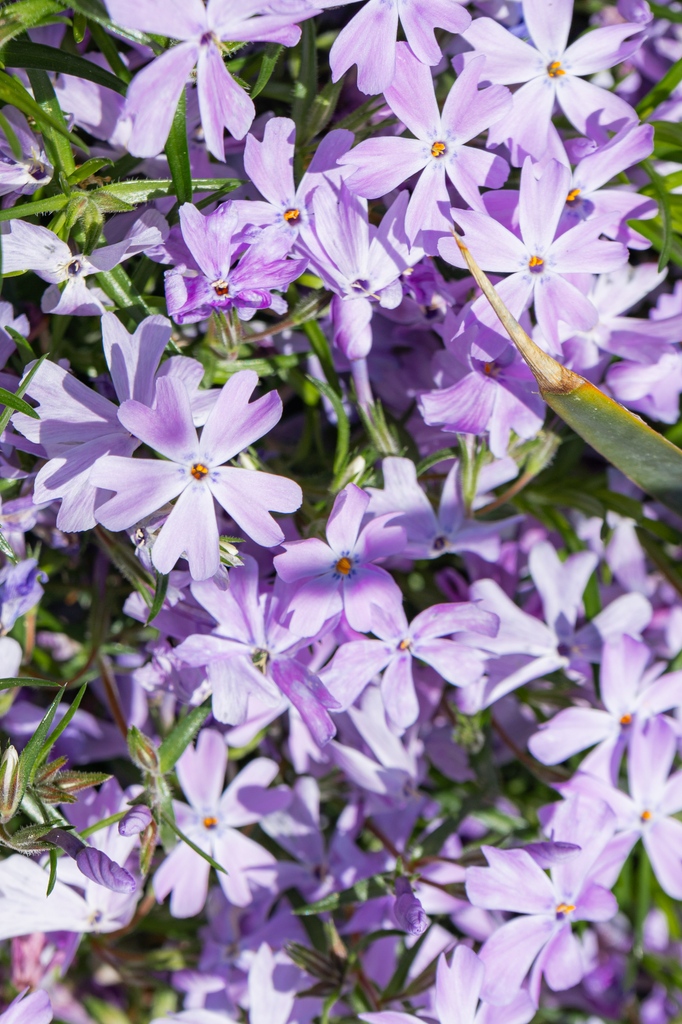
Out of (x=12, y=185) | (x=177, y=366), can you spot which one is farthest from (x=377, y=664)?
(x=12, y=185)

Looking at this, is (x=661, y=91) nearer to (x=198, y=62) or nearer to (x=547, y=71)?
(x=547, y=71)

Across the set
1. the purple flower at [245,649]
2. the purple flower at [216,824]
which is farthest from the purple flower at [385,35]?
the purple flower at [216,824]

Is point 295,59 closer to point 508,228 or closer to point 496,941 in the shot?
point 508,228

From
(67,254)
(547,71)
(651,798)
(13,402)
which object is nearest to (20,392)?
(13,402)

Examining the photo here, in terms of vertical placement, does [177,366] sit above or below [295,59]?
below

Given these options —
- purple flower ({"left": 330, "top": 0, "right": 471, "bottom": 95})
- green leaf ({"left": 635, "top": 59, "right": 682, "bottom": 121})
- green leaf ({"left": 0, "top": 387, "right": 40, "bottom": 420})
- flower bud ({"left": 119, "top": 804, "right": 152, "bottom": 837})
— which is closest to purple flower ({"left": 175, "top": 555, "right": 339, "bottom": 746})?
flower bud ({"left": 119, "top": 804, "right": 152, "bottom": 837})

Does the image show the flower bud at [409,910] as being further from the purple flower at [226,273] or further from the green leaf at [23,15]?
the green leaf at [23,15]
